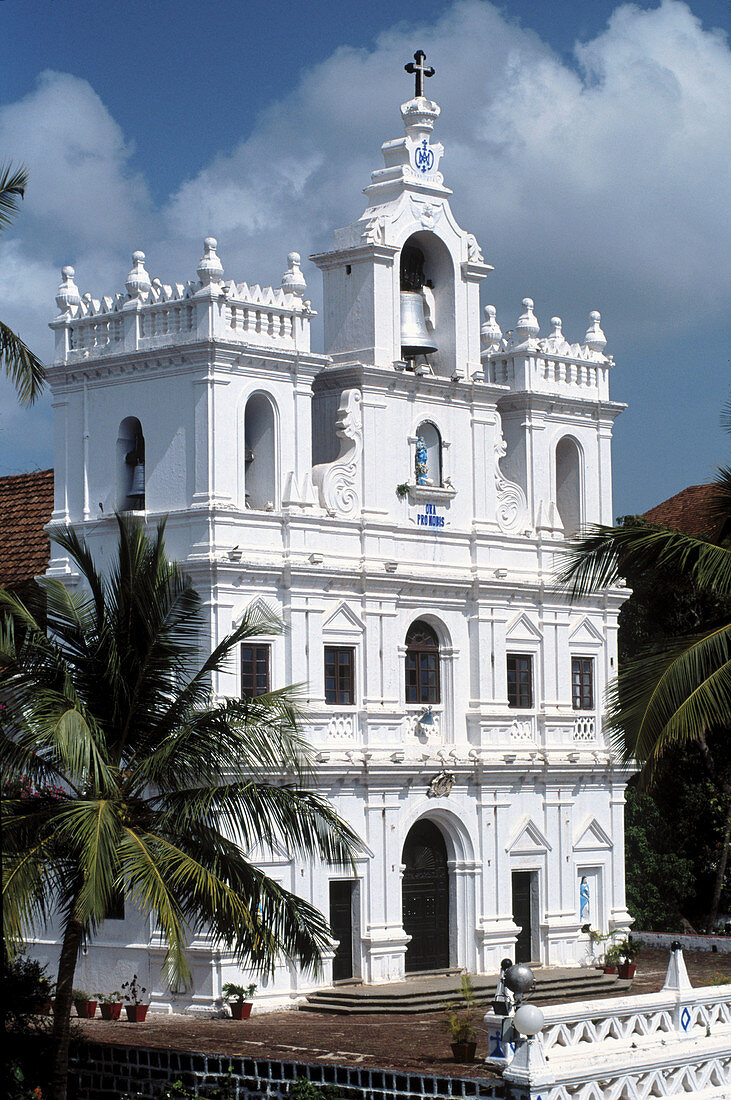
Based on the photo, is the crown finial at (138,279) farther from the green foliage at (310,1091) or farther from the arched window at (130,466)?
the green foliage at (310,1091)

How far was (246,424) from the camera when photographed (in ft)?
120

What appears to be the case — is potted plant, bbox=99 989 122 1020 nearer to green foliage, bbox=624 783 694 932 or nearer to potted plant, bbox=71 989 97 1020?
potted plant, bbox=71 989 97 1020

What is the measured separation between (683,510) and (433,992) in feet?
79.9

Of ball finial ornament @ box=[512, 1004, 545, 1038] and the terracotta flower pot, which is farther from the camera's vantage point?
the terracotta flower pot

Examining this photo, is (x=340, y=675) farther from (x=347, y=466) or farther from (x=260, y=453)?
(x=260, y=453)

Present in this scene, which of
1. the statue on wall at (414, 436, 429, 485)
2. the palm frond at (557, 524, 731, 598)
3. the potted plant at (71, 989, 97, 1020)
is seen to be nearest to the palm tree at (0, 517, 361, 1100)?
the palm frond at (557, 524, 731, 598)

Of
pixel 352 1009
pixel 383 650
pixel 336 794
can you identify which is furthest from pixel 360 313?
pixel 352 1009

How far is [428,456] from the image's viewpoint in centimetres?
3900

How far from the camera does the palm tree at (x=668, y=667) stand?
23.9 m

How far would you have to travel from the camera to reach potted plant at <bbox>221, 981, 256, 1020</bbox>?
107 feet

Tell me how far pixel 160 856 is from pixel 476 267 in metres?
20.6

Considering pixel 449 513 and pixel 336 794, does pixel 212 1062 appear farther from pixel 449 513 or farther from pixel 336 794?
pixel 449 513

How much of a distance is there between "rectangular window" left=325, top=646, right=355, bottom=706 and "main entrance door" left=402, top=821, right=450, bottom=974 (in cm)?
343

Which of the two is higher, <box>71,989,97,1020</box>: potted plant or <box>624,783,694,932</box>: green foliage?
<box>624,783,694,932</box>: green foliage
